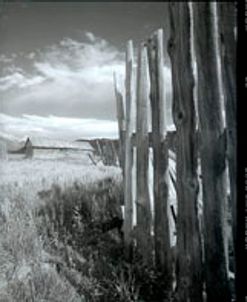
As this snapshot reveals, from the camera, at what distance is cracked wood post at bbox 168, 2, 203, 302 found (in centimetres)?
200

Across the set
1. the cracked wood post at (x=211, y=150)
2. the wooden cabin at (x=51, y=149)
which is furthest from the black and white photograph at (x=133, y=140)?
the wooden cabin at (x=51, y=149)

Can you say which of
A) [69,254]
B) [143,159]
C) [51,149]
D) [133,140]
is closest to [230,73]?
[143,159]

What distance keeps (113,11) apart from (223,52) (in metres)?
0.72

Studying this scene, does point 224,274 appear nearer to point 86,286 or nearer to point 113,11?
point 86,286

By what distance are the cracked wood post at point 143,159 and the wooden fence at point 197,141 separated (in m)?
0.18

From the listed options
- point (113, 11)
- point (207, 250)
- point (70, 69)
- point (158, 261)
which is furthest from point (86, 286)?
point (113, 11)

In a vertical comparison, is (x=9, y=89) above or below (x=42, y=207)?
above

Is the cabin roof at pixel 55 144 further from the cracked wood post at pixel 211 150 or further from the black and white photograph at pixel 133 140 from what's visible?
the cracked wood post at pixel 211 150

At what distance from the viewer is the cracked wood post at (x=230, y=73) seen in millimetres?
1704

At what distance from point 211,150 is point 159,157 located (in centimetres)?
70

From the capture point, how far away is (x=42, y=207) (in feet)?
12.8

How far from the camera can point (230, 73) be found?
1726 millimetres

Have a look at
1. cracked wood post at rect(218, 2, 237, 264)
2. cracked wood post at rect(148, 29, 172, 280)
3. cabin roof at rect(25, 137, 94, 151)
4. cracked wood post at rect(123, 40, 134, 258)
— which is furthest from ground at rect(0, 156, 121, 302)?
cabin roof at rect(25, 137, 94, 151)

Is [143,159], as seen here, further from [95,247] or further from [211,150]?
[211,150]
